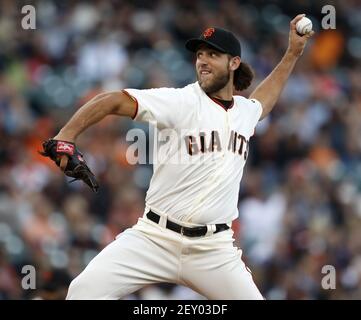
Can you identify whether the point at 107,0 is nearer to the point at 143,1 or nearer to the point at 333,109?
the point at 143,1

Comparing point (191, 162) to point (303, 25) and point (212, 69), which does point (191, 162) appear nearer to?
point (212, 69)

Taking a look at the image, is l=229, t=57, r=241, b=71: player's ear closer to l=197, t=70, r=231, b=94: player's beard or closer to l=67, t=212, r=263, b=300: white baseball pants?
l=197, t=70, r=231, b=94: player's beard

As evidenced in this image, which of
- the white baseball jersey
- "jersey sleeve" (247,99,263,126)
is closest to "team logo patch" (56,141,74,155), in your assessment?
the white baseball jersey

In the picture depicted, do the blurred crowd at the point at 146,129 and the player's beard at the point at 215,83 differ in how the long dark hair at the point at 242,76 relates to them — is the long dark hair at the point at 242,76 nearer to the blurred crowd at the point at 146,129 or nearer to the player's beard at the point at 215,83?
the player's beard at the point at 215,83

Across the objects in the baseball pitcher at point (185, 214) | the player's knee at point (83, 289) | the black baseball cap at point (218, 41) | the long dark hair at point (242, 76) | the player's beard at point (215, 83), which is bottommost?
the player's knee at point (83, 289)

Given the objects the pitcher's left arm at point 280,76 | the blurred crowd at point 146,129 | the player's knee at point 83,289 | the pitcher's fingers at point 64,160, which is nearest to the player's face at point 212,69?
the pitcher's left arm at point 280,76

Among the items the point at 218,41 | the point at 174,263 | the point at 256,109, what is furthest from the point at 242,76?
the point at 174,263
